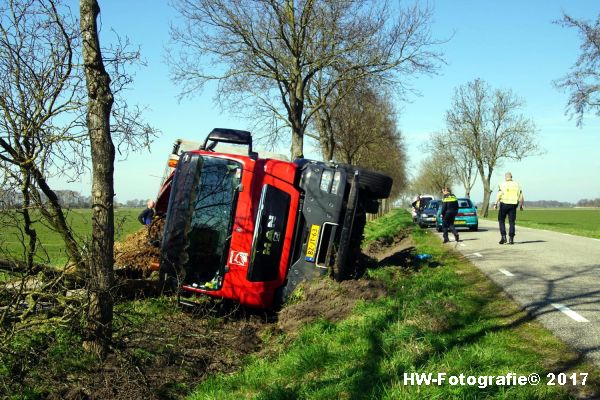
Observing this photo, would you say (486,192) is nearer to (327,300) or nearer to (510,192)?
(510,192)

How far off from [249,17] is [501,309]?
1466 centimetres

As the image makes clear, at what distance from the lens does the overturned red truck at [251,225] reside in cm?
763

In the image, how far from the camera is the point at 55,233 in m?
5.98

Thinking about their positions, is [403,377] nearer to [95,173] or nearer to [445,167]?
[95,173]

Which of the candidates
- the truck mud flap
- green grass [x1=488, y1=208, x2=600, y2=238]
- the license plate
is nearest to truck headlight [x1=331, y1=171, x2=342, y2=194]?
the license plate

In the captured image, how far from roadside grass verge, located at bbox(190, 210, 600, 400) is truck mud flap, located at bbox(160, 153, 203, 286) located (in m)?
2.01

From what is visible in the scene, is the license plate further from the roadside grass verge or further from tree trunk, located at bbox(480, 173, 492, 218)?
tree trunk, located at bbox(480, 173, 492, 218)

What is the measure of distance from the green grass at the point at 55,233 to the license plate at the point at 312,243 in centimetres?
266

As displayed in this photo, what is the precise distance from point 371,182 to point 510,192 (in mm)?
7608

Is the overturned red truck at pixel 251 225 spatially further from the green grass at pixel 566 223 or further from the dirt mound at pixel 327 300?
the green grass at pixel 566 223

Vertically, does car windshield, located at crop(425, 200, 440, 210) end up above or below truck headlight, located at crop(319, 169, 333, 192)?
above

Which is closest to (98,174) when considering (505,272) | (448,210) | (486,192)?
(505,272)

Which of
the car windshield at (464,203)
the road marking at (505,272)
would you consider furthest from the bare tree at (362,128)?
the road marking at (505,272)

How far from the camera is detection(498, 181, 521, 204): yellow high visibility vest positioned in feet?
48.8
